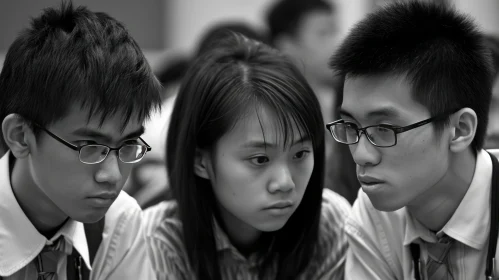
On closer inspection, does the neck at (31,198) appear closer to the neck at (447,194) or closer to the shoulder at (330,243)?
the shoulder at (330,243)

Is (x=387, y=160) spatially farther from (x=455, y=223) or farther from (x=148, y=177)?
(x=148, y=177)

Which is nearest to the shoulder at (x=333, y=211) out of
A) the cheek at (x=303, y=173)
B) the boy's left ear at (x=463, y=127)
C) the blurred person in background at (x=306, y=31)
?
the cheek at (x=303, y=173)

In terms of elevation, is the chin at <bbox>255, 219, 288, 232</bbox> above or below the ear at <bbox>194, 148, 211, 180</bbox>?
below

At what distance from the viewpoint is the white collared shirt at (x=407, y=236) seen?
1.75 metres

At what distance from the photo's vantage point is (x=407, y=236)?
1835 mm

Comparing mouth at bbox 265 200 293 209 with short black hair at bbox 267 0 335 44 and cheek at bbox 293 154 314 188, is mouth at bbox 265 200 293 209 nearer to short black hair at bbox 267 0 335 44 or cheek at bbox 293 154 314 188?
cheek at bbox 293 154 314 188

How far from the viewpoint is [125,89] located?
1640 millimetres

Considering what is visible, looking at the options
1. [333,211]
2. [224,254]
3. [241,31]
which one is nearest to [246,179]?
[224,254]

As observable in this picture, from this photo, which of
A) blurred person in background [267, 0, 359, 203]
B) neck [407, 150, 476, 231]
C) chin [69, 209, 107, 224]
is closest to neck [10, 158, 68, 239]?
chin [69, 209, 107, 224]

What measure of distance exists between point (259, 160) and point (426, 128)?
18.3 inches

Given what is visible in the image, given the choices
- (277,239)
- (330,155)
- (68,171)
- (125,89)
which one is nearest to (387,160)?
(277,239)

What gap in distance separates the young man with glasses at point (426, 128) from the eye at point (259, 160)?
205 millimetres

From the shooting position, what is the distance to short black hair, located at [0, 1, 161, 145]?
5.20 ft

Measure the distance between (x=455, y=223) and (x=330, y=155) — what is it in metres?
0.94
